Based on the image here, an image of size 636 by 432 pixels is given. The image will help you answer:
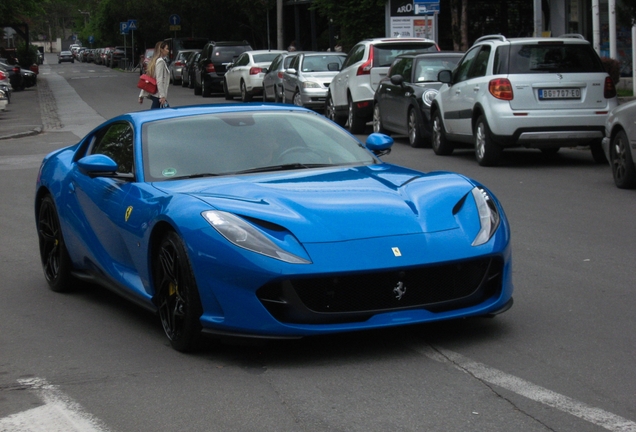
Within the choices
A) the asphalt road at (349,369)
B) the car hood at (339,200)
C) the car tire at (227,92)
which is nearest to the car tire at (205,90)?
the car tire at (227,92)

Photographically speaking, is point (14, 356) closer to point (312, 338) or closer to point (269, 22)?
point (312, 338)

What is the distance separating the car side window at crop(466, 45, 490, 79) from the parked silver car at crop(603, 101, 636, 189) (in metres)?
3.07

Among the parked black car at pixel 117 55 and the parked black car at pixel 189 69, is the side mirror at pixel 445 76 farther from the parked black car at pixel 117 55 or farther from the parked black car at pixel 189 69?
the parked black car at pixel 117 55

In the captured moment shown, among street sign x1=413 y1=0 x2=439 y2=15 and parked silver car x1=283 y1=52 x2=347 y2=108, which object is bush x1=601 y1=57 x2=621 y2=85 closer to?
street sign x1=413 y1=0 x2=439 y2=15

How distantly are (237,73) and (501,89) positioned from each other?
847 inches

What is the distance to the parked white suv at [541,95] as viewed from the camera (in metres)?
14.5

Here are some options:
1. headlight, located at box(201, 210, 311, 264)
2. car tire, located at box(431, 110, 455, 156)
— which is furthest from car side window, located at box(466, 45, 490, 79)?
headlight, located at box(201, 210, 311, 264)

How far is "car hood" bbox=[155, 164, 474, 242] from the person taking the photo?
546 centimetres

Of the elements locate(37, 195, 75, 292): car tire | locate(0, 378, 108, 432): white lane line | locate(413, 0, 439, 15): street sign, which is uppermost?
locate(413, 0, 439, 15): street sign

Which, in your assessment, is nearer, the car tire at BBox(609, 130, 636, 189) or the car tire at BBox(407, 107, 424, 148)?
the car tire at BBox(609, 130, 636, 189)

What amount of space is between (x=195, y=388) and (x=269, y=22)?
166 ft

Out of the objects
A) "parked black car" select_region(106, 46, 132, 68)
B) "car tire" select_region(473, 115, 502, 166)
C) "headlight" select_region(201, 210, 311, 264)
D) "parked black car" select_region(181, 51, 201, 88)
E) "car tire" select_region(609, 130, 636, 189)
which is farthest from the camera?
"parked black car" select_region(106, 46, 132, 68)

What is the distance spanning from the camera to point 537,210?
1100 cm

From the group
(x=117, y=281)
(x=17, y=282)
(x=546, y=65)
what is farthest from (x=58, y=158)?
(x=546, y=65)
